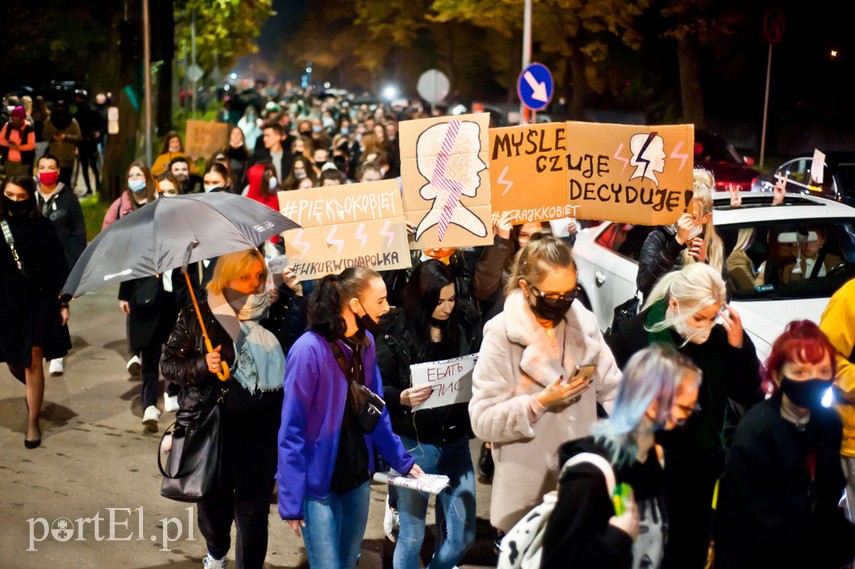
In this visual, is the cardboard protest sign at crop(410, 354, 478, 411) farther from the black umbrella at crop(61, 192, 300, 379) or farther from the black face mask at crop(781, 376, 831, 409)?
the black face mask at crop(781, 376, 831, 409)

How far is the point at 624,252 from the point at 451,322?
4004mm

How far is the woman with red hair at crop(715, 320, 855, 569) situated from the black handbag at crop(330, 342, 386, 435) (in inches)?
58.5

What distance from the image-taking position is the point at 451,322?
5523 millimetres

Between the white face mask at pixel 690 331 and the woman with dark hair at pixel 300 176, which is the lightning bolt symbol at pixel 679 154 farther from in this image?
the woman with dark hair at pixel 300 176

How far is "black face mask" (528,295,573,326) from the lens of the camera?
4.62m

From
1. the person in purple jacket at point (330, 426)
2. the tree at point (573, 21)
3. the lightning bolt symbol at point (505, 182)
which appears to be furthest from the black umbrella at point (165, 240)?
the tree at point (573, 21)

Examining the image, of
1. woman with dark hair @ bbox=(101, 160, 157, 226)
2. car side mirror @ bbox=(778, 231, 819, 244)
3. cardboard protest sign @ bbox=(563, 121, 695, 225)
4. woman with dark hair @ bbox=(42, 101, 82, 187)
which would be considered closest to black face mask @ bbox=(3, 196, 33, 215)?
woman with dark hair @ bbox=(101, 160, 157, 226)

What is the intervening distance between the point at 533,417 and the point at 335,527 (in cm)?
101

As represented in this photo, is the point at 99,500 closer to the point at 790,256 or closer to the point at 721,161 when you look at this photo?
the point at 790,256

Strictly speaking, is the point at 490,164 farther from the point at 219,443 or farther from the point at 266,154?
the point at 266,154

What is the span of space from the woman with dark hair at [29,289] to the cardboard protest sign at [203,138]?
7.35 m

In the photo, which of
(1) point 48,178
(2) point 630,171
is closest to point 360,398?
(2) point 630,171

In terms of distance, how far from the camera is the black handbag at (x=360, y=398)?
4.80m

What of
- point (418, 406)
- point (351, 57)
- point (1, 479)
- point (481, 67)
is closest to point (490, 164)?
point (418, 406)
